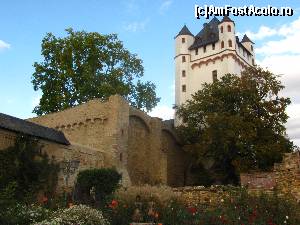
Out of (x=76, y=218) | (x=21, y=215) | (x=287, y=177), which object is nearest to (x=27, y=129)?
(x=21, y=215)

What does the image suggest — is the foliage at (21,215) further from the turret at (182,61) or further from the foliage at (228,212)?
the turret at (182,61)

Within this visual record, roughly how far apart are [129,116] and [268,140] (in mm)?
8722

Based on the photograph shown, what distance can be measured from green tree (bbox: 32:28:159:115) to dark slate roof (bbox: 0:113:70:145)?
12.8 meters

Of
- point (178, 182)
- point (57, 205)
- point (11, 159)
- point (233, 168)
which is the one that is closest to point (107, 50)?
point (178, 182)

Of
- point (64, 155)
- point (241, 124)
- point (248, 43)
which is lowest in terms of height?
point (64, 155)

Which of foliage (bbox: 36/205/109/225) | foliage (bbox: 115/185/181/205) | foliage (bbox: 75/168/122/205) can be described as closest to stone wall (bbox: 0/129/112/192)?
foliage (bbox: 75/168/122/205)

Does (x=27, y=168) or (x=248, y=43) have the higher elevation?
(x=248, y=43)

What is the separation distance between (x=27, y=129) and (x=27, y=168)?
1.73 meters

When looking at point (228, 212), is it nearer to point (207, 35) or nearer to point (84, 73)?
point (84, 73)

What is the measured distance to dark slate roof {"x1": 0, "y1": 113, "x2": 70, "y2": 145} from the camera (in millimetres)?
15391

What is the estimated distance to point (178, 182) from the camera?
31.0m

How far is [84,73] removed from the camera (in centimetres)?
3091

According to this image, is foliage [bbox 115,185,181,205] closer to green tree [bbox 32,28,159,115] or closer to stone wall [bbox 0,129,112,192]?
stone wall [bbox 0,129,112,192]

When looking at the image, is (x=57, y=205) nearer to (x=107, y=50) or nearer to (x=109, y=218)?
(x=109, y=218)
